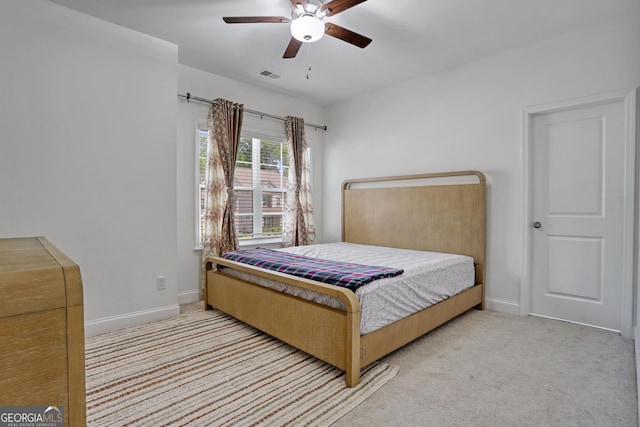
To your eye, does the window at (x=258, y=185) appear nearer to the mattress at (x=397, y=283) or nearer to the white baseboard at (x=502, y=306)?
the mattress at (x=397, y=283)

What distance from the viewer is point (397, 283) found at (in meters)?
2.30

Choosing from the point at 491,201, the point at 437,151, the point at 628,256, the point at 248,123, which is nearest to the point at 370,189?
the point at 437,151

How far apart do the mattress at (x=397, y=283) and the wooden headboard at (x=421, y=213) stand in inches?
9.1

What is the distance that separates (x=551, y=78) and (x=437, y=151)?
1.20 m

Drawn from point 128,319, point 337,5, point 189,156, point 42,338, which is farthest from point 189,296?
point 42,338

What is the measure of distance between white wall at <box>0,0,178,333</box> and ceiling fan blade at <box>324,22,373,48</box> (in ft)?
5.30

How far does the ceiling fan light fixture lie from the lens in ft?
7.18

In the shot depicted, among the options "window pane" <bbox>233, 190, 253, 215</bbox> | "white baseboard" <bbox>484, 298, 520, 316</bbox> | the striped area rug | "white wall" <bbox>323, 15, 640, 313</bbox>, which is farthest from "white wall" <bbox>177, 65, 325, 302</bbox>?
"white baseboard" <bbox>484, 298, 520, 316</bbox>

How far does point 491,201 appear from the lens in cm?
333

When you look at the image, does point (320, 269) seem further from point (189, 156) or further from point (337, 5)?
point (189, 156)

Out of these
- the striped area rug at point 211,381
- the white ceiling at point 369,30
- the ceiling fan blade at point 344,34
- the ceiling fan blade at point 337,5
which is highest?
the white ceiling at point 369,30

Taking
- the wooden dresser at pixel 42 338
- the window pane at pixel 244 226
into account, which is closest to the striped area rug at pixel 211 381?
the wooden dresser at pixel 42 338

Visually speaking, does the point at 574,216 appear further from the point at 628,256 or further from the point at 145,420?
the point at 145,420

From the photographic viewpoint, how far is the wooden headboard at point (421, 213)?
3348 millimetres
